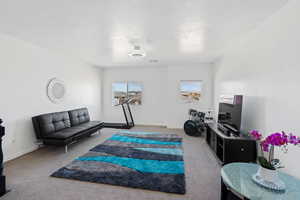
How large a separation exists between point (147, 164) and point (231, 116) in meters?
1.95

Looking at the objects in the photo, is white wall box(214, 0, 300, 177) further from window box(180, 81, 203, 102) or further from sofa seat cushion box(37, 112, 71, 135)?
sofa seat cushion box(37, 112, 71, 135)

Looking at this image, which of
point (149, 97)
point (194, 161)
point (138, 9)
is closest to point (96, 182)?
point (194, 161)

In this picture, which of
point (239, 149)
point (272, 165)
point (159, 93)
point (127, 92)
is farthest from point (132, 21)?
point (127, 92)

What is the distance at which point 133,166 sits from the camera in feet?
8.38

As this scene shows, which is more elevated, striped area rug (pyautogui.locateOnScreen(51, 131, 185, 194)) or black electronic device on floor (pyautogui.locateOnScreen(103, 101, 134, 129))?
black electronic device on floor (pyautogui.locateOnScreen(103, 101, 134, 129))

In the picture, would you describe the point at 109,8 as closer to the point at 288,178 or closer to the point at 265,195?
the point at 265,195

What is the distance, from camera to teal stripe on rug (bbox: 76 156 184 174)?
2.42 m

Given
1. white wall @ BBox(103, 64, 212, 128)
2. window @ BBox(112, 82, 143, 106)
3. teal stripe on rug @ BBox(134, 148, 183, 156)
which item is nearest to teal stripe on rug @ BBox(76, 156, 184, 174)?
teal stripe on rug @ BBox(134, 148, 183, 156)

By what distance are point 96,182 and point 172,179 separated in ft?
3.88

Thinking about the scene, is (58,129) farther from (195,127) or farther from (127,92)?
(195,127)

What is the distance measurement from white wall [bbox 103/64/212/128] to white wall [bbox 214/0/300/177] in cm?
228

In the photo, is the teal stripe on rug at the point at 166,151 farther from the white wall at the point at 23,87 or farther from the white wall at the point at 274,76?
the white wall at the point at 23,87

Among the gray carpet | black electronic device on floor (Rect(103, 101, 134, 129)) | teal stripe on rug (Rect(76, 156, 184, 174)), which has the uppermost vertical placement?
black electronic device on floor (Rect(103, 101, 134, 129))

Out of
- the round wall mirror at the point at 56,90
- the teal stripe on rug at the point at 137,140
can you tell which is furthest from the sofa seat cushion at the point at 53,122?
the teal stripe on rug at the point at 137,140
